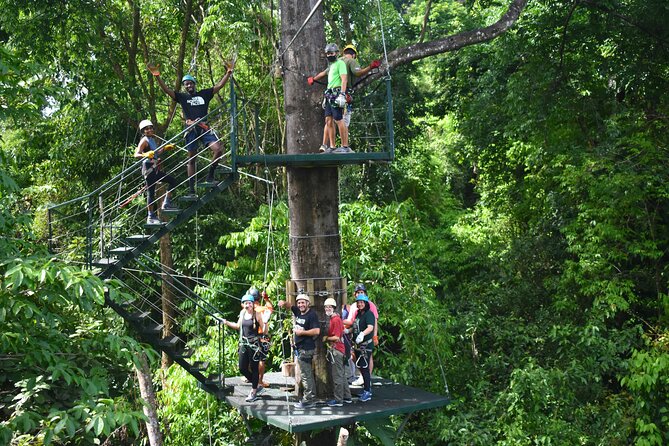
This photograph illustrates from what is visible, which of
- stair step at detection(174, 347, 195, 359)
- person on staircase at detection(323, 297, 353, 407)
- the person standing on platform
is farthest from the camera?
stair step at detection(174, 347, 195, 359)

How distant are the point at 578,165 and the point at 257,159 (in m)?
9.23

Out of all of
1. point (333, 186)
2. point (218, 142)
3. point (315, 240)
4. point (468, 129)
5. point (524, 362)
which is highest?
point (468, 129)

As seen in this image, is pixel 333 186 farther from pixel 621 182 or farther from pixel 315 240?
pixel 621 182

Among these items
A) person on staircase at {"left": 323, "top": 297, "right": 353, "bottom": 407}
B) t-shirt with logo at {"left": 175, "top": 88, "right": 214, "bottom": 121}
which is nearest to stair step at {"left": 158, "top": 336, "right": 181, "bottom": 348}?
person on staircase at {"left": 323, "top": 297, "right": 353, "bottom": 407}

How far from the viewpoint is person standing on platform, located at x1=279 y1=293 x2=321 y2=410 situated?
9062 mm

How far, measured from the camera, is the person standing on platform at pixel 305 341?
906cm

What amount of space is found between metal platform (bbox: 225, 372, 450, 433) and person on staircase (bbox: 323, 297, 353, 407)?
0.16 metres

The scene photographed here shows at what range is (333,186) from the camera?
32.7 ft

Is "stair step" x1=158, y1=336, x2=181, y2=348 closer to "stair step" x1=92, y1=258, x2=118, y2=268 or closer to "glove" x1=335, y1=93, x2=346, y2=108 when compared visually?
"stair step" x1=92, y1=258, x2=118, y2=268

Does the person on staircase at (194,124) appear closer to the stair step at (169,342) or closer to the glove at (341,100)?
the glove at (341,100)

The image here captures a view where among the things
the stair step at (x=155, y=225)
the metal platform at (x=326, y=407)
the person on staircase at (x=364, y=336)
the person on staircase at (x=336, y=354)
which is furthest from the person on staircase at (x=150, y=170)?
the person on staircase at (x=364, y=336)

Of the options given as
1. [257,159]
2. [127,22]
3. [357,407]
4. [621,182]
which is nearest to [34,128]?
[127,22]

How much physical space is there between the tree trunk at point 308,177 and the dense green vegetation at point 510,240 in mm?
2350

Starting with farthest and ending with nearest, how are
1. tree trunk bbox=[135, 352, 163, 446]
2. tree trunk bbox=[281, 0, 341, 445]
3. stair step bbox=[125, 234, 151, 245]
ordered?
1. tree trunk bbox=[135, 352, 163, 446]
2. tree trunk bbox=[281, 0, 341, 445]
3. stair step bbox=[125, 234, 151, 245]
